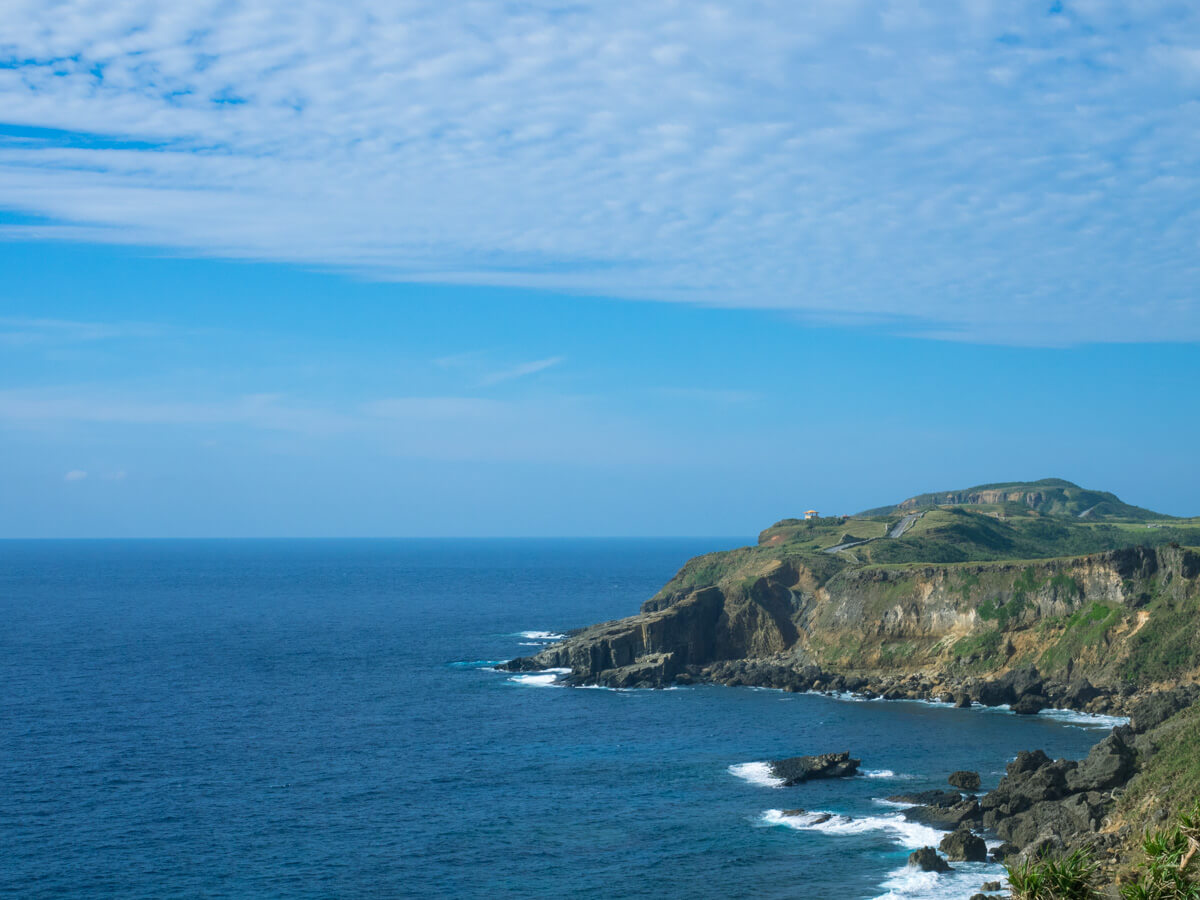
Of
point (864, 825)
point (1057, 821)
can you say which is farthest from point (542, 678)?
point (1057, 821)

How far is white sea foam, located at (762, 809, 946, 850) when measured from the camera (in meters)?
59.7

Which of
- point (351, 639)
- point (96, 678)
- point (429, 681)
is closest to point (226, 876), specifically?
point (429, 681)

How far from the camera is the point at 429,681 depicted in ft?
386

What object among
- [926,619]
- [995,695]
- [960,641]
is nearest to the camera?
[995,695]

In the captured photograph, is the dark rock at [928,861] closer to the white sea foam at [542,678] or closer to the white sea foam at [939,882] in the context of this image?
the white sea foam at [939,882]

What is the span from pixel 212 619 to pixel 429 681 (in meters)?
80.0

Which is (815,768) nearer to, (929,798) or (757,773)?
(757,773)

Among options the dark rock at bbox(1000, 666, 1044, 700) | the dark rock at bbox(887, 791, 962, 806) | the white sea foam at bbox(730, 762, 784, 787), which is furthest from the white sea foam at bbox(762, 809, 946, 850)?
the dark rock at bbox(1000, 666, 1044, 700)

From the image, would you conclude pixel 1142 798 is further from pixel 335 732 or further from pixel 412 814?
pixel 335 732

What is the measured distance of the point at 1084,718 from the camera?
9331 centimetres

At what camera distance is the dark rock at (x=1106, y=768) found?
6053 cm

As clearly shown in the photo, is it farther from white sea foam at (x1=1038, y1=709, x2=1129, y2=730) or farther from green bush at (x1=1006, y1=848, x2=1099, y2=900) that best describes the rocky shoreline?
green bush at (x1=1006, y1=848, x2=1099, y2=900)

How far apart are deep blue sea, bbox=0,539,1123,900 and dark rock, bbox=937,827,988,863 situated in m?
1.17

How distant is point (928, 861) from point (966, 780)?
1647 centimetres
